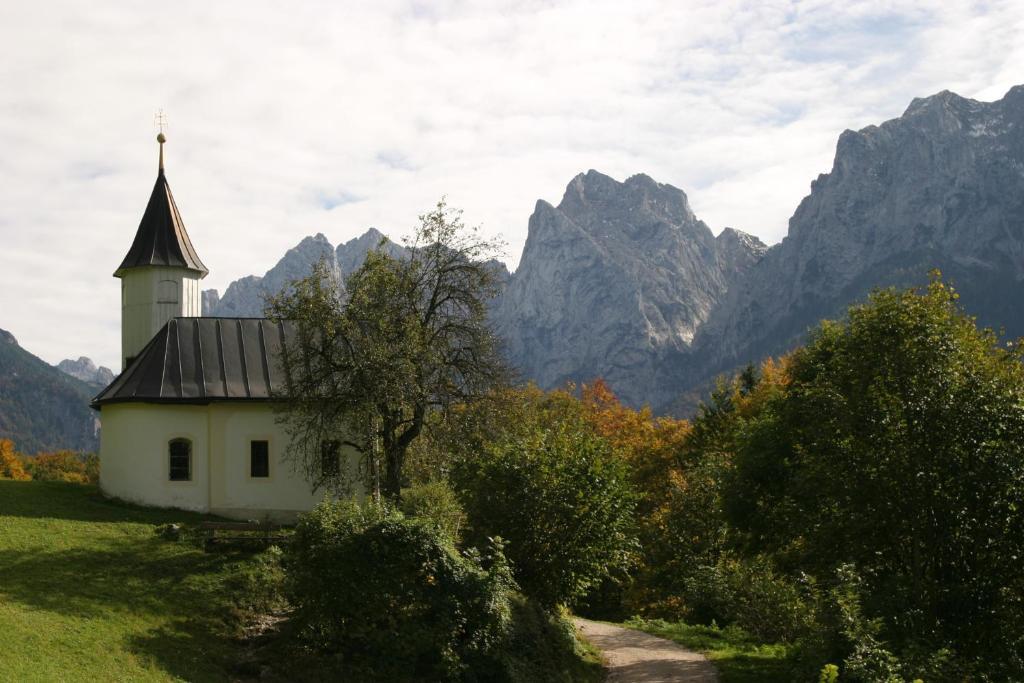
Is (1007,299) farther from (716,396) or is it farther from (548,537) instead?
(548,537)

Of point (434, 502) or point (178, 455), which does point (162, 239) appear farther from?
point (434, 502)

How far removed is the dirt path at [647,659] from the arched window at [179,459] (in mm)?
14356

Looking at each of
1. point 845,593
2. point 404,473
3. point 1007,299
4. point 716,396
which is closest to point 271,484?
point 404,473

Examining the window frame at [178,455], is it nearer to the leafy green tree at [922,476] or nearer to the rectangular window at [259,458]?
the rectangular window at [259,458]

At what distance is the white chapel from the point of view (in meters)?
31.8

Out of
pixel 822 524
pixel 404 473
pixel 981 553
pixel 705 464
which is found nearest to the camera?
pixel 981 553

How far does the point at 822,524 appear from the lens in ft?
72.9

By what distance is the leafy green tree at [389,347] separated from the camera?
26.8 metres

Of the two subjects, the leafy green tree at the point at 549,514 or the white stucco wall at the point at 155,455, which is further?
the white stucco wall at the point at 155,455

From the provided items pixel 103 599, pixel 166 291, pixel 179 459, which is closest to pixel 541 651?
pixel 103 599

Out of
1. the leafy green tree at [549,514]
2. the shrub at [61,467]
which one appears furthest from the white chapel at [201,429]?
the shrub at [61,467]

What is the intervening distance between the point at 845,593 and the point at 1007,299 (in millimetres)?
187127

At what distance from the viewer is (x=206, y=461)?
3225 cm

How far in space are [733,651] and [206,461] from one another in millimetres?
18258
